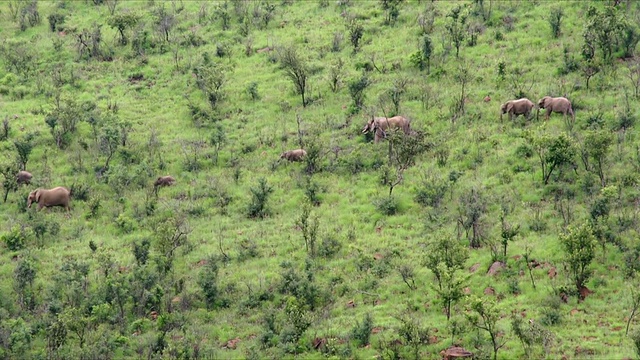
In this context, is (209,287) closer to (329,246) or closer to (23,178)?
(329,246)

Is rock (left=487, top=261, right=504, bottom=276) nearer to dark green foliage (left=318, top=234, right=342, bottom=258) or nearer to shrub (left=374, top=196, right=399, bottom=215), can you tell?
shrub (left=374, top=196, right=399, bottom=215)

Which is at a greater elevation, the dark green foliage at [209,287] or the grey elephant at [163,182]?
the grey elephant at [163,182]

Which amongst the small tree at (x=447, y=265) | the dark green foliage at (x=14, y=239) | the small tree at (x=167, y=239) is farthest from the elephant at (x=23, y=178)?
the small tree at (x=447, y=265)

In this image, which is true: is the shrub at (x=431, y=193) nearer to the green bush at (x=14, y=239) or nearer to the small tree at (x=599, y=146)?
the small tree at (x=599, y=146)

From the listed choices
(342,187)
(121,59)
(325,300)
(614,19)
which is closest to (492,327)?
(325,300)

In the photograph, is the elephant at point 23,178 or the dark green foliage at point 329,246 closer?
the dark green foliage at point 329,246

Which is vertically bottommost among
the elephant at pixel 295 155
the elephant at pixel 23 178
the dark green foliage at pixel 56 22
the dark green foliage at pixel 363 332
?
the dark green foliage at pixel 363 332

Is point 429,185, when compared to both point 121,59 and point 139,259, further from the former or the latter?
point 121,59
